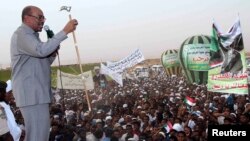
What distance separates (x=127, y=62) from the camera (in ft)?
56.6

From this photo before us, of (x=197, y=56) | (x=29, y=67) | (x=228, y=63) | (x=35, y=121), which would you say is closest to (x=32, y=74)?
(x=29, y=67)

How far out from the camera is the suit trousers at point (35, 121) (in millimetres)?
3006

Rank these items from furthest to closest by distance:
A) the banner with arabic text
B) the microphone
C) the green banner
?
the green banner
the banner with arabic text
the microphone

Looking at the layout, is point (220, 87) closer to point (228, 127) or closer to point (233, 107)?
point (233, 107)

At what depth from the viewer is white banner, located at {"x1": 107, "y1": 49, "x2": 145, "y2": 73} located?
56.3ft

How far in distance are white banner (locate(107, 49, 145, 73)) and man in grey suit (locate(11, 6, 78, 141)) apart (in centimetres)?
1404

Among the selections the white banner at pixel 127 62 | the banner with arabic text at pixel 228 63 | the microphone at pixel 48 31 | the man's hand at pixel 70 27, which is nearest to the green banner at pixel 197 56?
the white banner at pixel 127 62

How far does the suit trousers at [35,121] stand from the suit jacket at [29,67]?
51mm

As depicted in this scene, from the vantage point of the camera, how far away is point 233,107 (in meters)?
11.9

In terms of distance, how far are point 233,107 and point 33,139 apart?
9719 mm

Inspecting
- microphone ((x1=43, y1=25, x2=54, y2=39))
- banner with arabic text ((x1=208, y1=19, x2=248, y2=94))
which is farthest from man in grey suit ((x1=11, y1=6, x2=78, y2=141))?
banner with arabic text ((x1=208, y1=19, x2=248, y2=94))

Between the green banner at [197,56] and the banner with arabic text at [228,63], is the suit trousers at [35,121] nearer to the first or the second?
the banner with arabic text at [228,63]

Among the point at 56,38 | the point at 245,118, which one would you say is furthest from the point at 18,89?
the point at 245,118

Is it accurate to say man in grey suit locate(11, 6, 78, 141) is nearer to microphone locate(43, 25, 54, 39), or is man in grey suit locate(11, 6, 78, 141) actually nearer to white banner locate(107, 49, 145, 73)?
microphone locate(43, 25, 54, 39)
